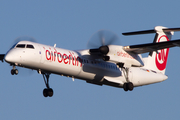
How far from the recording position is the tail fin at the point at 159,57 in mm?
28547

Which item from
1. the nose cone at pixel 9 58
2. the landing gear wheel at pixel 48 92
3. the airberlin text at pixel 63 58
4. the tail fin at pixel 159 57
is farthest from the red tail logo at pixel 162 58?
the nose cone at pixel 9 58

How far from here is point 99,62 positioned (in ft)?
81.1

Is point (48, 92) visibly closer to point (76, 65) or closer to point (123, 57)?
point (76, 65)

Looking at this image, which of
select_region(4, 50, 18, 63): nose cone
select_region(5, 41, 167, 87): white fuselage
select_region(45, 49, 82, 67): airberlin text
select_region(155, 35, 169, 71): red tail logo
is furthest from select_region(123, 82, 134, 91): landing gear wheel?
select_region(4, 50, 18, 63): nose cone

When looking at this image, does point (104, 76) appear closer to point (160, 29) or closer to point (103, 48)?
point (103, 48)

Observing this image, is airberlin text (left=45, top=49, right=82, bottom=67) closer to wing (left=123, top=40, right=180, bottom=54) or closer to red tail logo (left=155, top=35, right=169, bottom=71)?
wing (left=123, top=40, right=180, bottom=54)

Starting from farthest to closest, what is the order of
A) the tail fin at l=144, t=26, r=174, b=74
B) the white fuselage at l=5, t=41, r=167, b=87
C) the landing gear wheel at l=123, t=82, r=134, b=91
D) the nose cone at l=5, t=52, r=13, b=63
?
the tail fin at l=144, t=26, r=174, b=74
the landing gear wheel at l=123, t=82, r=134, b=91
the white fuselage at l=5, t=41, r=167, b=87
the nose cone at l=5, t=52, r=13, b=63

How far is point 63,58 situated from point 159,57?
10.0 metres

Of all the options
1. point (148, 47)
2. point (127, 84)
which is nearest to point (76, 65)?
point (127, 84)

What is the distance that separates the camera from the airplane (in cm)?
2105

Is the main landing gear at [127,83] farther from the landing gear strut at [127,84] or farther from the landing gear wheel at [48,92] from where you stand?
the landing gear wheel at [48,92]

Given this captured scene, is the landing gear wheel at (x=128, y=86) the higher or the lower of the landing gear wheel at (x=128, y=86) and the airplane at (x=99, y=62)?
the lower

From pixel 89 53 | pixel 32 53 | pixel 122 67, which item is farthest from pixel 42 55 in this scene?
pixel 122 67

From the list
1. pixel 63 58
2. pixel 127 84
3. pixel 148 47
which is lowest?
pixel 127 84
